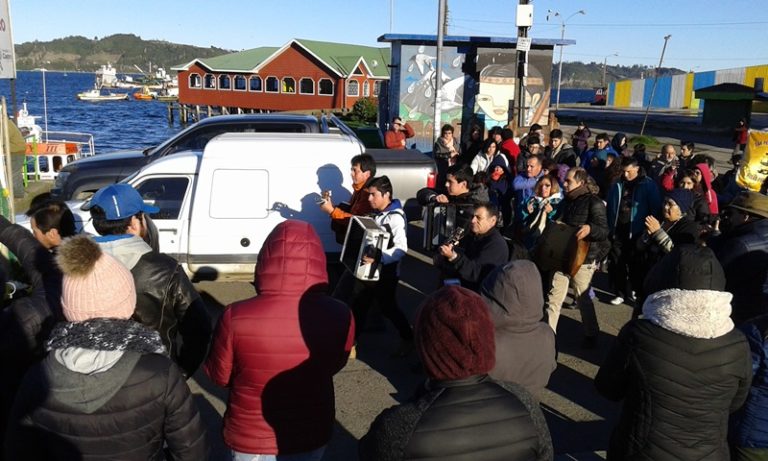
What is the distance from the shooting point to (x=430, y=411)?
229 cm

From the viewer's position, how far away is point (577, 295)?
6.82 metres

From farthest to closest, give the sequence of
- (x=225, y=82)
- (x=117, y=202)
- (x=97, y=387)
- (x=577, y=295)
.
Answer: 1. (x=225, y=82)
2. (x=577, y=295)
3. (x=117, y=202)
4. (x=97, y=387)

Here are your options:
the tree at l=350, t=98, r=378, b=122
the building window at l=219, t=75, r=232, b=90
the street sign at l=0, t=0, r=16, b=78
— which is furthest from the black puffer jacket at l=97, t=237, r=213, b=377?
the building window at l=219, t=75, r=232, b=90

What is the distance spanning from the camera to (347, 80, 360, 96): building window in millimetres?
53719

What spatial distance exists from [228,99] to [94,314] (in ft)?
185

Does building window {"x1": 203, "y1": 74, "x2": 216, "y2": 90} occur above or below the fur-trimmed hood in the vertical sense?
above

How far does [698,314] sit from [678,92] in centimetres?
7183

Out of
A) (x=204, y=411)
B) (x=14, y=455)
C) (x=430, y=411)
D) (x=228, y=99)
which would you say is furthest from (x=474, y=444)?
(x=228, y=99)

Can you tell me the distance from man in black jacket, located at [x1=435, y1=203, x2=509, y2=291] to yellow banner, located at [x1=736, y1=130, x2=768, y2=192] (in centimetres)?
556

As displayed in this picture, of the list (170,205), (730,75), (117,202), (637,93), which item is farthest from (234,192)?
(637,93)

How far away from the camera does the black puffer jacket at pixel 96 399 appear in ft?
8.09

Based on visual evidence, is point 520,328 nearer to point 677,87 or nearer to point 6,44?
point 6,44

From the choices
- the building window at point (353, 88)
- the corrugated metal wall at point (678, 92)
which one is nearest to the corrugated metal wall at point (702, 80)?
the corrugated metal wall at point (678, 92)

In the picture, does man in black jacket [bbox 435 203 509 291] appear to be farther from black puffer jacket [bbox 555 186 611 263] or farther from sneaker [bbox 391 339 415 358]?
black puffer jacket [bbox 555 186 611 263]
